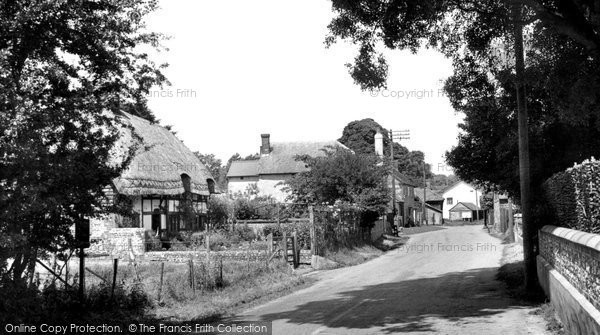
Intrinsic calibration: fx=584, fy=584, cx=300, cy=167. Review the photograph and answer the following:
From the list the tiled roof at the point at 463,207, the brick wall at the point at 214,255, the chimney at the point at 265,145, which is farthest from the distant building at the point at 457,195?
the brick wall at the point at 214,255

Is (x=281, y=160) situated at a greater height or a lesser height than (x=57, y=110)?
greater

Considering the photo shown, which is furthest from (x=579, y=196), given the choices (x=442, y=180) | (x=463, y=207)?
(x=442, y=180)

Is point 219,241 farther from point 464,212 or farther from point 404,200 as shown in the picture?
point 464,212

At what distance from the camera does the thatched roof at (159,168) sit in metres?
30.4

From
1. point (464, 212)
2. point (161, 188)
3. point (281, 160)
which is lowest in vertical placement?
point (464, 212)

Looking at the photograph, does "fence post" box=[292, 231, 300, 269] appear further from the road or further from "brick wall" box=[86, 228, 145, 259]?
"brick wall" box=[86, 228, 145, 259]

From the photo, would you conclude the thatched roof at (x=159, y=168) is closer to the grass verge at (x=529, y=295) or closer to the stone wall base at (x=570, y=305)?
the grass verge at (x=529, y=295)

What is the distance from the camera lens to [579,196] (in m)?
9.55

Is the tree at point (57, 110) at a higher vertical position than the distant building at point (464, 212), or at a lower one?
higher

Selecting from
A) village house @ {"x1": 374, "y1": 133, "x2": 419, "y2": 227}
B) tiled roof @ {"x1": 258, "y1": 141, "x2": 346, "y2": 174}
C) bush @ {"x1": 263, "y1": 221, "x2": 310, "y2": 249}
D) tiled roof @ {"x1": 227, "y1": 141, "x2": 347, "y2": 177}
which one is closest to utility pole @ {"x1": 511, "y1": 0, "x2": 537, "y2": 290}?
bush @ {"x1": 263, "y1": 221, "x2": 310, "y2": 249}

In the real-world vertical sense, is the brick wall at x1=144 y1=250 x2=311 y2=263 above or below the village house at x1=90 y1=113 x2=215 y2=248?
below

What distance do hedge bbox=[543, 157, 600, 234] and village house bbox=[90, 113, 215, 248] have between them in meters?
19.9

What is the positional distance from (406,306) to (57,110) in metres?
8.13

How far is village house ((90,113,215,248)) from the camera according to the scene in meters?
30.5
